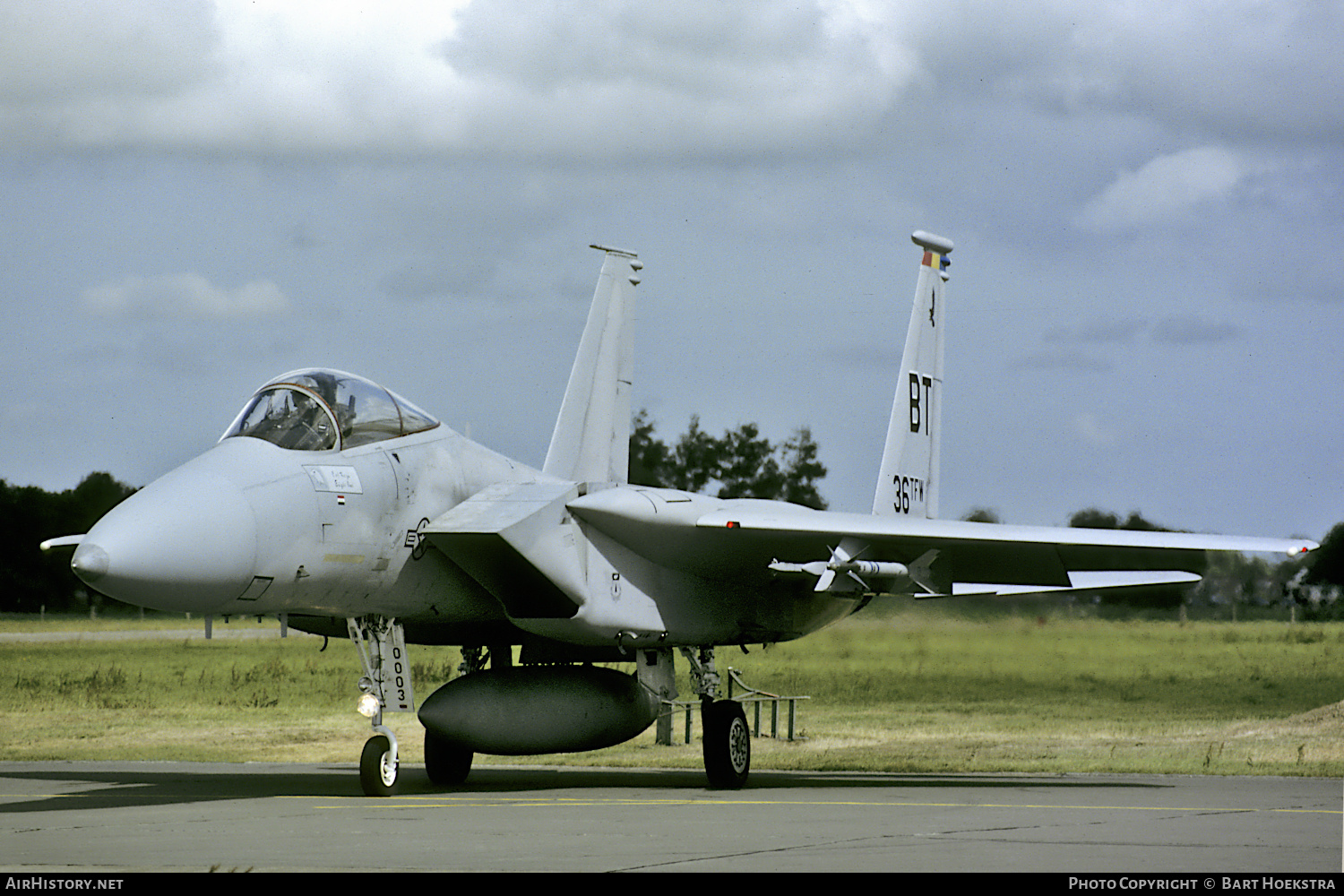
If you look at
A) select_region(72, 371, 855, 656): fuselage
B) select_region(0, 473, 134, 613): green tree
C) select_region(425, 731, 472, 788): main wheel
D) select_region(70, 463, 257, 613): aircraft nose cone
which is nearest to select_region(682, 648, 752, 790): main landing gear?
select_region(72, 371, 855, 656): fuselage

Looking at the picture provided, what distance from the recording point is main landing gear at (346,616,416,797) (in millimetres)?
11367

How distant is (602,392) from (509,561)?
3.98m

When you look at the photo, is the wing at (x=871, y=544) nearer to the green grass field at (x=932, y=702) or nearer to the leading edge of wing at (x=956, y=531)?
the leading edge of wing at (x=956, y=531)

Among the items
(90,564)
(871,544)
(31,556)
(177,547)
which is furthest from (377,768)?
(31,556)

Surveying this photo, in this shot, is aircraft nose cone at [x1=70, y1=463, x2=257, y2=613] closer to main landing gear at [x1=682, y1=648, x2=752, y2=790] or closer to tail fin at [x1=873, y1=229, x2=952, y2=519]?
main landing gear at [x1=682, y1=648, x2=752, y2=790]

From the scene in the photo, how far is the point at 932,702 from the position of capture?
24.0m

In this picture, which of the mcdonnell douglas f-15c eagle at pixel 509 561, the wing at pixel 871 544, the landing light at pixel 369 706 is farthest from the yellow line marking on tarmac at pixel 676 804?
the wing at pixel 871 544

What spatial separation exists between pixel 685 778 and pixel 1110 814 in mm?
5511

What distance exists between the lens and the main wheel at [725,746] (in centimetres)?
1317

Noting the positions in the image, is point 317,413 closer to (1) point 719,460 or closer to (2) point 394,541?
(2) point 394,541

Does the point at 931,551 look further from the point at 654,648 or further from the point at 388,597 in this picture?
the point at 388,597

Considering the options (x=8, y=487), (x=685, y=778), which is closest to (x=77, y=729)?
(x=685, y=778)

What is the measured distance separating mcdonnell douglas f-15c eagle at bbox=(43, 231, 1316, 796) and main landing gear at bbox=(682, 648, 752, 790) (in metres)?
0.02
